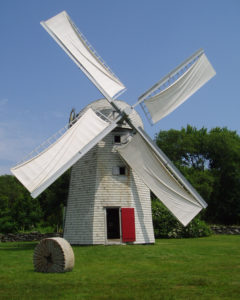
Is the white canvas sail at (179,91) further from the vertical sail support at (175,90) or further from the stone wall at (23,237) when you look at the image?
the stone wall at (23,237)

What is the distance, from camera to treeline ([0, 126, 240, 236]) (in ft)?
118

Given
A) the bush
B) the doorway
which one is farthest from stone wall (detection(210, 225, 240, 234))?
the doorway

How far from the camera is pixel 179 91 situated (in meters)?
17.4

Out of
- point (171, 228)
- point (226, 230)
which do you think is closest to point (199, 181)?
point (226, 230)

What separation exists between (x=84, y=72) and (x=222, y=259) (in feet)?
30.9

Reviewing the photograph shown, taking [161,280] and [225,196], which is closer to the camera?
[161,280]

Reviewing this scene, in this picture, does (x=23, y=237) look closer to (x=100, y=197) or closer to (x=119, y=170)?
(x=100, y=197)

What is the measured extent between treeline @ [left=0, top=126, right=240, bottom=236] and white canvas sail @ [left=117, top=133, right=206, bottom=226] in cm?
2089

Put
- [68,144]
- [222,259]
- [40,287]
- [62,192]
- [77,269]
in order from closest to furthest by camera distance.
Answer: [40,287] < [77,269] < [222,259] < [68,144] < [62,192]

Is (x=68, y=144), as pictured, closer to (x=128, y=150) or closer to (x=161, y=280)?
(x=128, y=150)

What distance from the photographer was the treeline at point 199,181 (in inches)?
1420

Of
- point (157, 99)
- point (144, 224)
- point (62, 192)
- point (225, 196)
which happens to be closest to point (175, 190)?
point (144, 224)

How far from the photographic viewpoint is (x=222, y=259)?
11.5 meters

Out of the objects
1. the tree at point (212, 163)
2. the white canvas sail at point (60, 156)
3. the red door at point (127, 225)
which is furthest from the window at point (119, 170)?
the tree at point (212, 163)
